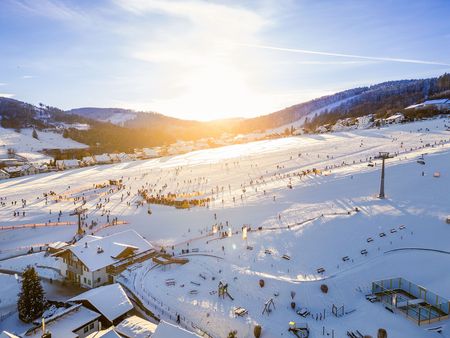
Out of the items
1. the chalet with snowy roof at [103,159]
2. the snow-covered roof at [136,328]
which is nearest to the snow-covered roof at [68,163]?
the chalet with snowy roof at [103,159]

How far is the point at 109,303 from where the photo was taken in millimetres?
19141

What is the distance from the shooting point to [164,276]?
874 inches

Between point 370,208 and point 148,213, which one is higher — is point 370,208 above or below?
above

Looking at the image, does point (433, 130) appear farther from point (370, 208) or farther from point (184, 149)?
point (184, 149)

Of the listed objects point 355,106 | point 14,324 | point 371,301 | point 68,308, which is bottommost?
point 14,324

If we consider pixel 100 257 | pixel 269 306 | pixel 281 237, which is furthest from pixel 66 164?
pixel 269 306

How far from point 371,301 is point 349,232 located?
25.8 ft

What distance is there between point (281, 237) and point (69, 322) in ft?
48.4

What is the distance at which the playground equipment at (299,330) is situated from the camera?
1527cm

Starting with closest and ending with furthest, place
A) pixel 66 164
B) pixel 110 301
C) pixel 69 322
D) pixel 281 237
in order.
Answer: pixel 69 322
pixel 110 301
pixel 281 237
pixel 66 164

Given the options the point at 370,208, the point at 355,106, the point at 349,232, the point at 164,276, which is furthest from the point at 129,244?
the point at 355,106

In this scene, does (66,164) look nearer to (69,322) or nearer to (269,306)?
(69,322)

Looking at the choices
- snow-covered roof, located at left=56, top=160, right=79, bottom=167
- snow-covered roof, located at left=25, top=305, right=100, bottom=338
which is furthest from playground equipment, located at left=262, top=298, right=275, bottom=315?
snow-covered roof, located at left=56, top=160, right=79, bottom=167

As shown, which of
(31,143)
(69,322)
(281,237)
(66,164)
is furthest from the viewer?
(31,143)
